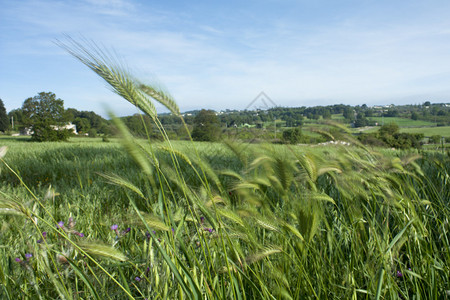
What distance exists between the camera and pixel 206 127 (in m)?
1.75

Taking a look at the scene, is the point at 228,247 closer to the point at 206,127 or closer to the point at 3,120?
the point at 206,127

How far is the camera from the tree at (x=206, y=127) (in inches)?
67.3

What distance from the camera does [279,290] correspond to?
Answer: 1.00 meters

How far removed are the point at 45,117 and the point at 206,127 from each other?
3439 centimetres

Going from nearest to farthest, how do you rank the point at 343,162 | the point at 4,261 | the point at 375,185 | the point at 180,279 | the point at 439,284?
the point at 180,279
the point at 439,284
the point at 4,261
the point at 375,185
the point at 343,162

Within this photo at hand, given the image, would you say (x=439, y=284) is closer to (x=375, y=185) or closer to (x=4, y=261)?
(x=375, y=185)

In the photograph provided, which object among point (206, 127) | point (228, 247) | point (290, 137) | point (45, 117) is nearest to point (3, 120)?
point (45, 117)

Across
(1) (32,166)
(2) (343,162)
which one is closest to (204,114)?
(2) (343,162)

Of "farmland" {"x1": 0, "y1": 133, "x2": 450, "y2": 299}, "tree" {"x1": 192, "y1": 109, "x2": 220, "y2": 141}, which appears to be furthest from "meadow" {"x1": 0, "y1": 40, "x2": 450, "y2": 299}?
"tree" {"x1": 192, "y1": 109, "x2": 220, "y2": 141}

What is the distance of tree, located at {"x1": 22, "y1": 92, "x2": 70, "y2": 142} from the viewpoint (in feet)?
98.4

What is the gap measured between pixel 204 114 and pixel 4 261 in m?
1.26

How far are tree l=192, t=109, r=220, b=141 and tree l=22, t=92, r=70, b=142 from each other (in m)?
32.3

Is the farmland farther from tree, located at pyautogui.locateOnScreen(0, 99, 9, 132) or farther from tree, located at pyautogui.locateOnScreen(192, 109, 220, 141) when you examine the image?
tree, located at pyautogui.locateOnScreen(0, 99, 9, 132)

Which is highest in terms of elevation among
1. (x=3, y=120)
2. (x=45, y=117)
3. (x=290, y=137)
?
(x=3, y=120)
